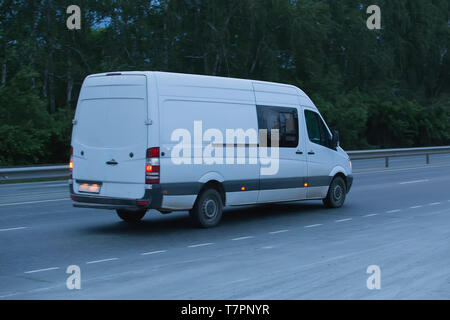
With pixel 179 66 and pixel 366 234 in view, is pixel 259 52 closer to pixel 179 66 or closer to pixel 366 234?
pixel 179 66

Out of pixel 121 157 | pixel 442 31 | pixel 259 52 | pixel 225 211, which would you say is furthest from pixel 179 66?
pixel 121 157

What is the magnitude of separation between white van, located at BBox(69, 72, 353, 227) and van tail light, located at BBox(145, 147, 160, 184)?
0.05 feet

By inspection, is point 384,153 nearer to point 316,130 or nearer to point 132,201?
point 316,130

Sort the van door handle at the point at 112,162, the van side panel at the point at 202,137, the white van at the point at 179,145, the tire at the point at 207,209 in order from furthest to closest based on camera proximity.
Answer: the tire at the point at 207,209 → the van door handle at the point at 112,162 → the van side panel at the point at 202,137 → the white van at the point at 179,145

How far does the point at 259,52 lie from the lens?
43.5 metres

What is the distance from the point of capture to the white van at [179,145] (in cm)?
1029

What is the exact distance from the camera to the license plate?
421 inches

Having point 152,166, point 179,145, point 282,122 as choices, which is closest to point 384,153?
point 282,122

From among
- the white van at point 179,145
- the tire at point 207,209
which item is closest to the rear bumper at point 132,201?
the white van at point 179,145

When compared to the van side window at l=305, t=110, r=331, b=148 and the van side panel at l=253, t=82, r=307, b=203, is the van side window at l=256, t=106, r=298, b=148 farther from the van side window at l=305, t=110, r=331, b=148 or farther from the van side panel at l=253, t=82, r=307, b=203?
the van side window at l=305, t=110, r=331, b=148

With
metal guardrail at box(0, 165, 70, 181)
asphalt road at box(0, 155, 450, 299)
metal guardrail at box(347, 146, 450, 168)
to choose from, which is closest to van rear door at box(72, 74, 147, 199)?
asphalt road at box(0, 155, 450, 299)

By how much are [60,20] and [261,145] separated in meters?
29.3

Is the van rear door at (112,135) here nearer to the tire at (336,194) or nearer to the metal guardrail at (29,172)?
the tire at (336,194)

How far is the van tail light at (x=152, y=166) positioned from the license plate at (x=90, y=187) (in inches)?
37.0
